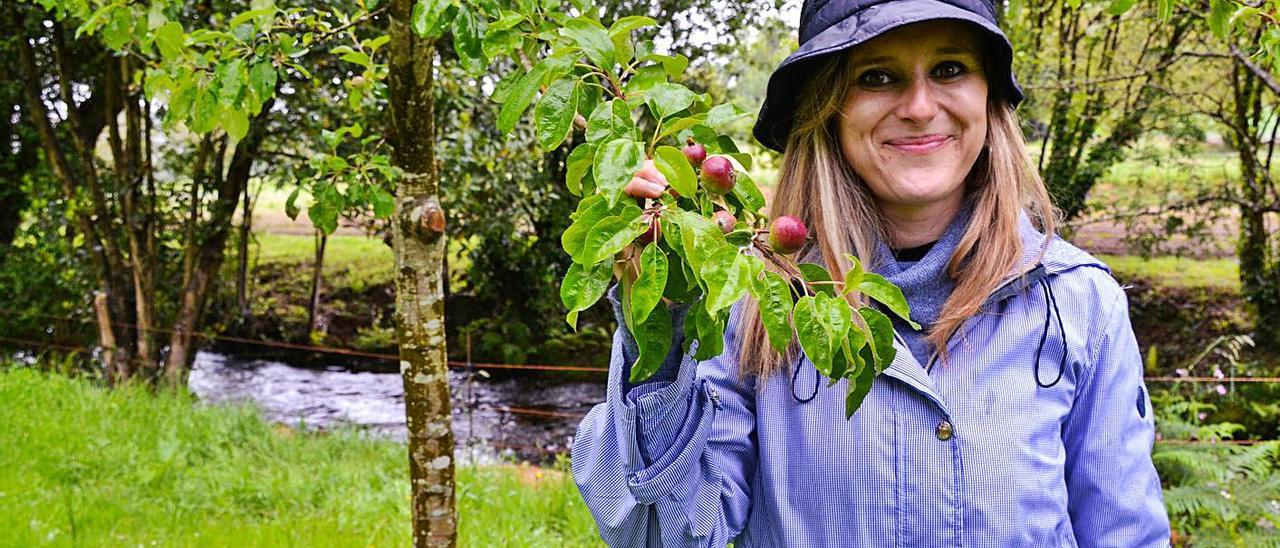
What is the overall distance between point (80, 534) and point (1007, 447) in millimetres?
3165

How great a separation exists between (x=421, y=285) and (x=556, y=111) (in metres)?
1.18

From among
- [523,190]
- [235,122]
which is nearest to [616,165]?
[235,122]

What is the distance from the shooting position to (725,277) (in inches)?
33.6

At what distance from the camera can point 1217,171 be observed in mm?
7098

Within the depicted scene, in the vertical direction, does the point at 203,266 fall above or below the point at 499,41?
below

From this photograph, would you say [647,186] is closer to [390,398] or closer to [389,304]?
[390,398]

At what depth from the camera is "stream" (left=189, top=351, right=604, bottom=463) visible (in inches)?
269

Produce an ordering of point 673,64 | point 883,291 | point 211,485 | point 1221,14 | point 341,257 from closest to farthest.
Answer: point 883,291, point 673,64, point 1221,14, point 211,485, point 341,257

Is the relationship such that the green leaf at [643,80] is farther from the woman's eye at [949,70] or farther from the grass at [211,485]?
the grass at [211,485]

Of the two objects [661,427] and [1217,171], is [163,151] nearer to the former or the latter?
[661,427]

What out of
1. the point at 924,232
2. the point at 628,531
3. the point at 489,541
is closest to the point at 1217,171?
the point at 489,541

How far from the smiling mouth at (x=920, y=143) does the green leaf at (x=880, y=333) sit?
44 cm

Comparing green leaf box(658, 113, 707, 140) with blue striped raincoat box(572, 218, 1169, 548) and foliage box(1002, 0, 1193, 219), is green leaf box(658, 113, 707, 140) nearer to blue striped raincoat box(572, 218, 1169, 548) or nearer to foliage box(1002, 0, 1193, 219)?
blue striped raincoat box(572, 218, 1169, 548)

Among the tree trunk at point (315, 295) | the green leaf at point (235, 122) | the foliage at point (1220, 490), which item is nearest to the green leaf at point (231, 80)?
the green leaf at point (235, 122)
